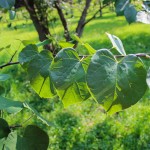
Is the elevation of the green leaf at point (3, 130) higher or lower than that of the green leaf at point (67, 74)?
lower

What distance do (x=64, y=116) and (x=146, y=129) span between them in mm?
1013

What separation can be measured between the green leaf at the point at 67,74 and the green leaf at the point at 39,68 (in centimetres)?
4

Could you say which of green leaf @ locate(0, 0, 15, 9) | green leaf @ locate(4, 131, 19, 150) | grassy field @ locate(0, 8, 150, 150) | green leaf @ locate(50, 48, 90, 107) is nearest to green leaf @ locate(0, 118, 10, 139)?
green leaf @ locate(4, 131, 19, 150)

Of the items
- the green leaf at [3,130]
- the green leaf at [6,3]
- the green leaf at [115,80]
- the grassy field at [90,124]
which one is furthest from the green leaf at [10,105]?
the grassy field at [90,124]

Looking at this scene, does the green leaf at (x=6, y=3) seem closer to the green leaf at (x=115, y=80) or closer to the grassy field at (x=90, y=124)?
the green leaf at (x=115, y=80)

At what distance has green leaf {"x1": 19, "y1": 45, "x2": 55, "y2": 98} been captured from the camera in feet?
1.72

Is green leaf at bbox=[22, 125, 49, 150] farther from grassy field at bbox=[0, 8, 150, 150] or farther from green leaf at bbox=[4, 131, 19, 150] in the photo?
grassy field at bbox=[0, 8, 150, 150]

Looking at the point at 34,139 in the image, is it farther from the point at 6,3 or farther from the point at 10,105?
the point at 6,3

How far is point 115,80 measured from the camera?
1.35 ft

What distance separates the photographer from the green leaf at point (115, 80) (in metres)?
0.41

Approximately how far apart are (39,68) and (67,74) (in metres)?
0.08

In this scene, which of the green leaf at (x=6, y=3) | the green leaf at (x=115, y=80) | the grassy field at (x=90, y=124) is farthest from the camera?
the grassy field at (x=90, y=124)

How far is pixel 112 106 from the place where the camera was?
43 cm

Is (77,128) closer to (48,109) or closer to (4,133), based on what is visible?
(48,109)
